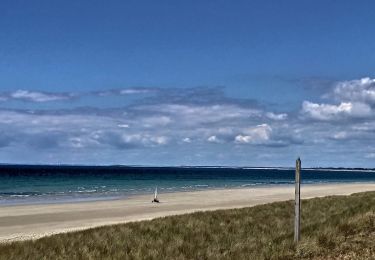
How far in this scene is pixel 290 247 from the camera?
1259cm

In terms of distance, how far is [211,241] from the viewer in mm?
15812

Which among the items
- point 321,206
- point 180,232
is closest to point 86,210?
point 321,206

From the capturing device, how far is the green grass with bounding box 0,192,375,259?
12094 millimetres

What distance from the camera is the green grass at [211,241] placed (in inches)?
476

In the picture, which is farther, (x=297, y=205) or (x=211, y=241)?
(x=211, y=241)

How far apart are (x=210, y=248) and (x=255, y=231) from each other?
11.1 feet

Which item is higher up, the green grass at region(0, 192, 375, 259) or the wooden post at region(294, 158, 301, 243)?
the wooden post at region(294, 158, 301, 243)

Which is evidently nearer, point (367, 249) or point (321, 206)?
point (367, 249)

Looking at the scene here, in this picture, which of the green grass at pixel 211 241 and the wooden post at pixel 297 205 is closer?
the green grass at pixel 211 241

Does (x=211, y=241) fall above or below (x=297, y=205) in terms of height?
below

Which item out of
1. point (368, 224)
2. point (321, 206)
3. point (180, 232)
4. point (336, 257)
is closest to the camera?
point (336, 257)

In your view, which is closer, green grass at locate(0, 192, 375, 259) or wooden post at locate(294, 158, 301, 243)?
green grass at locate(0, 192, 375, 259)

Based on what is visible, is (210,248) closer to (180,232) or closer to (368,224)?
(180,232)

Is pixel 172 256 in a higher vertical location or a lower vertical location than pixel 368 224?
lower
